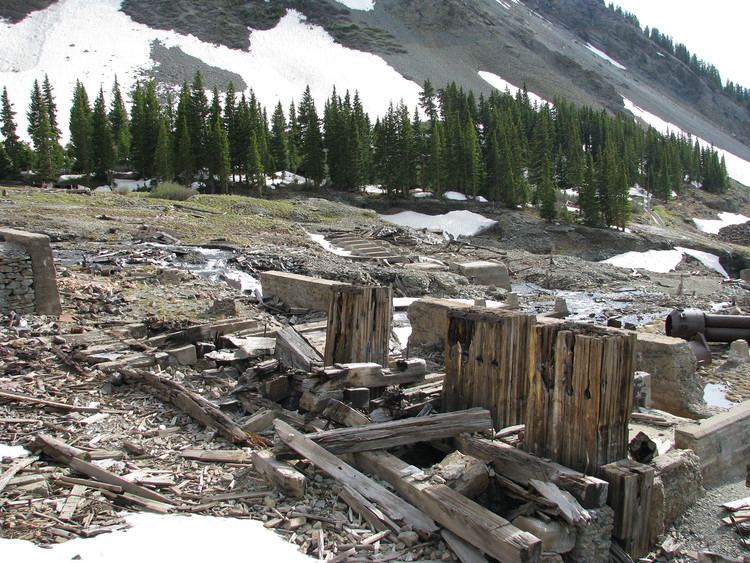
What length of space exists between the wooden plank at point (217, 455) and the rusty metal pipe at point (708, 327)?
11130mm

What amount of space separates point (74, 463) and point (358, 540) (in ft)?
9.16

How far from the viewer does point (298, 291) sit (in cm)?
1356

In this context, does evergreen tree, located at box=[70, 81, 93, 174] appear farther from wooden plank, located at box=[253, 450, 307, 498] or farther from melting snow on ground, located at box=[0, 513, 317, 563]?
melting snow on ground, located at box=[0, 513, 317, 563]

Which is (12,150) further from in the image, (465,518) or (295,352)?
(465,518)

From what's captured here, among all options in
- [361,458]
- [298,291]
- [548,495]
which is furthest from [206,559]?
[298,291]

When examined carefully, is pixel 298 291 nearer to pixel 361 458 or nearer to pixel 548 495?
pixel 361 458

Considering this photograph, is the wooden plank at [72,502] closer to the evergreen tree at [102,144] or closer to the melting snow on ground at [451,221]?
the melting snow on ground at [451,221]

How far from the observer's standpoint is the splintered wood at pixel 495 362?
658 cm

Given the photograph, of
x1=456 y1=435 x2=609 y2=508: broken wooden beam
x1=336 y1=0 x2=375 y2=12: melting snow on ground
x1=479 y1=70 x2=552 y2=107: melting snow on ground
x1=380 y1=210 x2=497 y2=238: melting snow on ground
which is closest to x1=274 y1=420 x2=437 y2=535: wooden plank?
x1=456 y1=435 x2=609 y2=508: broken wooden beam

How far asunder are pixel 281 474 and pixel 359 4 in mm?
135484

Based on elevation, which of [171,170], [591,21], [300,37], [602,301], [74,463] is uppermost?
[591,21]

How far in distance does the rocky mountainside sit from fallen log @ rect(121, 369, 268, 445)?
88.4m

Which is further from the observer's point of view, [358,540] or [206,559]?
[358,540]

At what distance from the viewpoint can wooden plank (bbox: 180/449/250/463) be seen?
6.07 m
